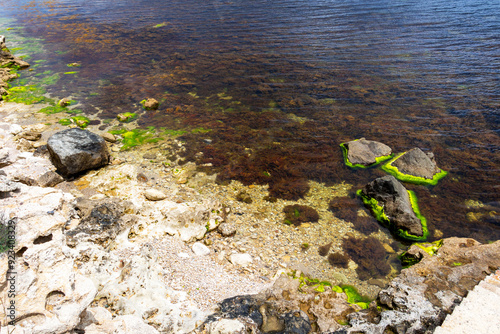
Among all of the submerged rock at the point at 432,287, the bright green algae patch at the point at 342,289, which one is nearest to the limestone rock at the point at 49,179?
the bright green algae patch at the point at 342,289

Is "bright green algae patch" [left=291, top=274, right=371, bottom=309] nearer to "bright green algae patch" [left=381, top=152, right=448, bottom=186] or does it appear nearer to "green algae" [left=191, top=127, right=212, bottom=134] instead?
"bright green algae patch" [left=381, top=152, right=448, bottom=186]

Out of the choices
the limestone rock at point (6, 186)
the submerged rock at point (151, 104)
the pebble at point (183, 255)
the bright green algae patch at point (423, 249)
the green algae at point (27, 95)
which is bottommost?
the bright green algae patch at point (423, 249)

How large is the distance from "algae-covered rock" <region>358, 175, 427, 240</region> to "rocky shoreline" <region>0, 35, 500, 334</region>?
527mm

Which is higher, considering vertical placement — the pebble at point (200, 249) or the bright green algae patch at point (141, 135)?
the bright green algae patch at point (141, 135)

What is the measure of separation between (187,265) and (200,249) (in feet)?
2.15

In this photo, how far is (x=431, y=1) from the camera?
25.4m

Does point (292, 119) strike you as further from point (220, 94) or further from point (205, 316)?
point (205, 316)

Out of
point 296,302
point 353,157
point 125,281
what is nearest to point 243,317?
point 296,302

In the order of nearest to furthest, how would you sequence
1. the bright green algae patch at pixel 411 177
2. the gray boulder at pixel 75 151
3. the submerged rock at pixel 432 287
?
the submerged rock at pixel 432 287, the gray boulder at pixel 75 151, the bright green algae patch at pixel 411 177

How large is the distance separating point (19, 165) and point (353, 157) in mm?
10399

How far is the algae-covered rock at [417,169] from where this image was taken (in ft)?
29.0

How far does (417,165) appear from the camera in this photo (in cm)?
891

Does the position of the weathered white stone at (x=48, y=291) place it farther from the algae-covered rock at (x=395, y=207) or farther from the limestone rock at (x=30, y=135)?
the limestone rock at (x=30, y=135)

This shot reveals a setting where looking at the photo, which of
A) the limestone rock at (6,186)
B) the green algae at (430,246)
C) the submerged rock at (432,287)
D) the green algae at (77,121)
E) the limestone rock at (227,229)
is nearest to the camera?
the submerged rock at (432,287)
